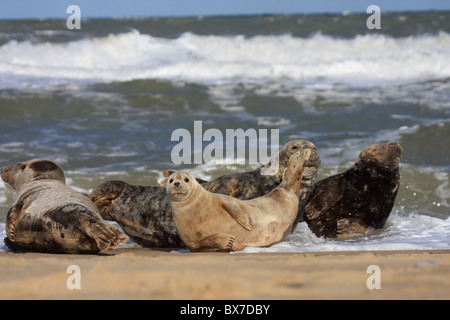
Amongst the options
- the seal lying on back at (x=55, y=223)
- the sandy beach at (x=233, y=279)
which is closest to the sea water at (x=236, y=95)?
the seal lying on back at (x=55, y=223)

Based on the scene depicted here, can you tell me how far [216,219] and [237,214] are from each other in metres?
0.17

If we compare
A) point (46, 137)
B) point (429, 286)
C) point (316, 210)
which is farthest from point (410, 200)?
point (46, 137)

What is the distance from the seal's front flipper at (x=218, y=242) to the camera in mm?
5633

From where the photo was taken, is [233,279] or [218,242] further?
[218,242]

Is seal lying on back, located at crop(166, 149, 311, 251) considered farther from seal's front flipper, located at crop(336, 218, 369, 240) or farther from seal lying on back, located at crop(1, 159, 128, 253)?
seal's front flipper, located at crop(336, 218, 369, 240)

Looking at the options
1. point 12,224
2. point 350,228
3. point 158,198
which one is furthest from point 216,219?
point 350,228

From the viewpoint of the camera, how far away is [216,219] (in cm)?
570

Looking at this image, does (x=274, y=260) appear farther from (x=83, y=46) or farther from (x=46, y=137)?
(x=83, y=46)

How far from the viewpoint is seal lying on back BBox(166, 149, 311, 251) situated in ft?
18.5

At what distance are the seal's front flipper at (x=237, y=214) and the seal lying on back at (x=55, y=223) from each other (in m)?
0.85

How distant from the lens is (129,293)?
332cm

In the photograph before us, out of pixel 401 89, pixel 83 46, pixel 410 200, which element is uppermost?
pixel 83 46

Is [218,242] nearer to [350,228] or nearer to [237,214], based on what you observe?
[237,214]
